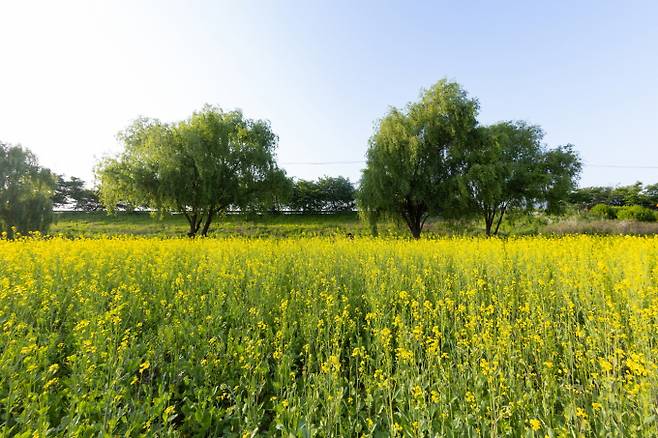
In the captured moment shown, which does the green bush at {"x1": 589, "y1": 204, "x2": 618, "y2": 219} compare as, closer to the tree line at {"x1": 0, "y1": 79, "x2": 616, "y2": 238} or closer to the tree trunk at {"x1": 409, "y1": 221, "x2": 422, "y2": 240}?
the tree line at {"x1": 0, "y1": 79, "x2": 616, "y2": 238}

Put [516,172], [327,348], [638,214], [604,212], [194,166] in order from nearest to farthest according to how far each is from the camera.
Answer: [327,348] → [194,166] → [516,172] → [638,214] → [604,212]

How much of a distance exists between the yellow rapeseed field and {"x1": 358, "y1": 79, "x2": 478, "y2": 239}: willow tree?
38.5 ft

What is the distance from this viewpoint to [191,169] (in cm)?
2123

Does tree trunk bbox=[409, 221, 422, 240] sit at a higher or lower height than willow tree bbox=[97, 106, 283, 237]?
lower

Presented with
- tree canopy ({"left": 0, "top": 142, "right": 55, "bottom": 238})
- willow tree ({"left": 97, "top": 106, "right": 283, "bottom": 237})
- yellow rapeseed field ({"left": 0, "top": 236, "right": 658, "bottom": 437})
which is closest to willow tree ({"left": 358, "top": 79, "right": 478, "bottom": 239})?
willow tree ({"left": 97, "top": 106, "right": 283, "bottom": 237})

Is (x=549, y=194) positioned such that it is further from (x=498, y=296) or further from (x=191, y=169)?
(x=191, y=169)

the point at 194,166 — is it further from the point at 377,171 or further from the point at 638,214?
the point at 638,214

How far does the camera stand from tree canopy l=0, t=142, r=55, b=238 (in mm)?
25359

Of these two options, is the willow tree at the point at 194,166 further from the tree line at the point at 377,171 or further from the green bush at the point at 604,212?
the green bush at the point at 604,212

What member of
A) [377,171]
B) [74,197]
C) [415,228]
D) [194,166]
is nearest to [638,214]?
[415,228]

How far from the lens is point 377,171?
20.0m

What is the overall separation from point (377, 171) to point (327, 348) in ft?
57.5

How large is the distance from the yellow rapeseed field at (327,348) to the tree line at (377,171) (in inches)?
470

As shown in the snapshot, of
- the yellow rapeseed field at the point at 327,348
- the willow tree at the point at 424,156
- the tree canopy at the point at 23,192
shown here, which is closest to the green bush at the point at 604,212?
the willow tree at the point at 424,156
